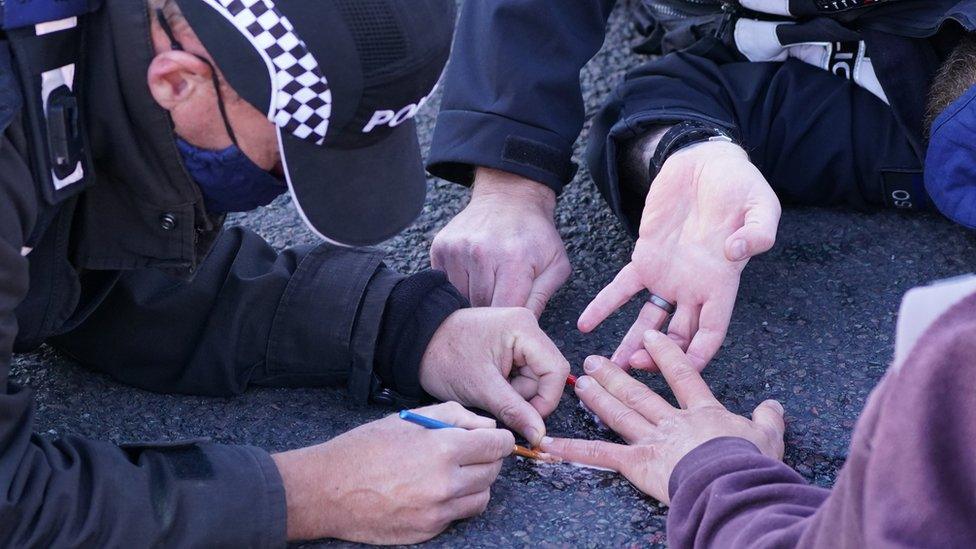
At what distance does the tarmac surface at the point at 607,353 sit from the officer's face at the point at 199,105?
60cm

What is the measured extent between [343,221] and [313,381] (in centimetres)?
50

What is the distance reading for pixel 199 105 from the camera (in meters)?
1.54

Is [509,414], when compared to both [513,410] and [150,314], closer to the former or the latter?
[513,410]

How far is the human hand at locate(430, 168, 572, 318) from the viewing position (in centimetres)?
216

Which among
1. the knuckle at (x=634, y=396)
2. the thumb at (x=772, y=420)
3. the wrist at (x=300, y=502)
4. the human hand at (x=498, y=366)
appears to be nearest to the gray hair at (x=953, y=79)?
the thumb at (x=772, y=420)

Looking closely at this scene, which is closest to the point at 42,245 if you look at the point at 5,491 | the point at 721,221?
the point at 5,491

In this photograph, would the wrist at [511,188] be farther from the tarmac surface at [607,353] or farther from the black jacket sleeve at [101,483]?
the black jacket sleeve at [101,483]

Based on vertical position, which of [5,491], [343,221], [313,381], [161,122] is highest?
[161,122]

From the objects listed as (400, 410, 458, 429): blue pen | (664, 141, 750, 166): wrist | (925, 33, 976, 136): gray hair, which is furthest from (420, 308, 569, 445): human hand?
(925, 33, 976, 136): gray hair

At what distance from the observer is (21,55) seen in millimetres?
1432

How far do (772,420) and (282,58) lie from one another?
3.37 ft

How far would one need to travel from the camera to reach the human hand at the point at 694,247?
2.03 metres

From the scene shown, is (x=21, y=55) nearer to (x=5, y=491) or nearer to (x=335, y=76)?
(x=335, y=76)

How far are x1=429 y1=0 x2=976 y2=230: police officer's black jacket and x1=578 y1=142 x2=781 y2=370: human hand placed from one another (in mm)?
232
